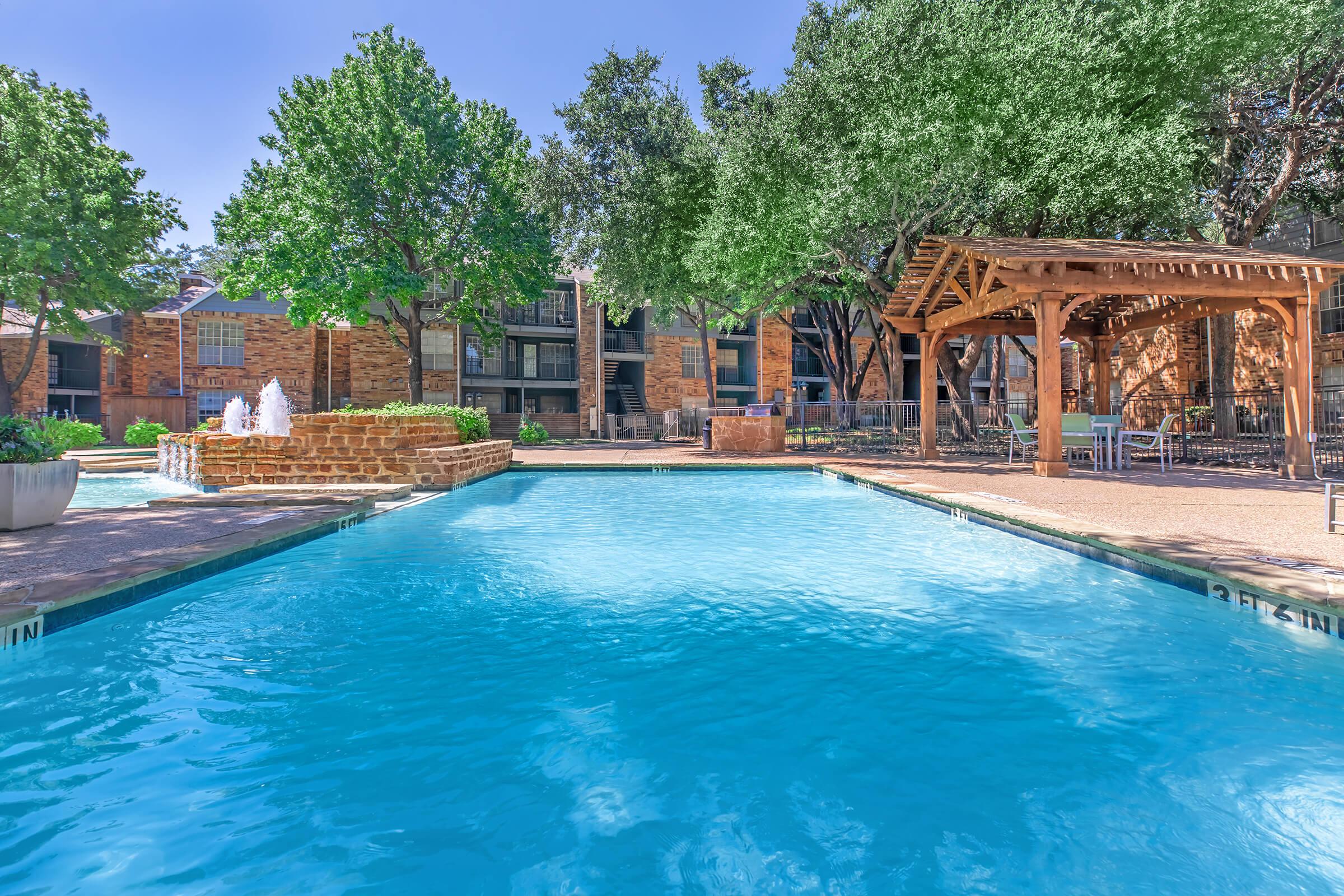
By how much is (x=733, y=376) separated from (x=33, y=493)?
2787cm

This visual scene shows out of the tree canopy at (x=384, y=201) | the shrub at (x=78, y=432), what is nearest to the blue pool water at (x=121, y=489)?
the shrub at (x=78, y=432)

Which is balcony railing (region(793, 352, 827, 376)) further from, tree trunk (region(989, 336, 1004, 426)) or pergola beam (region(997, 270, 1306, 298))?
pergola beam (region(997, 270, 1306, 298))

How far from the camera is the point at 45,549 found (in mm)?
4875

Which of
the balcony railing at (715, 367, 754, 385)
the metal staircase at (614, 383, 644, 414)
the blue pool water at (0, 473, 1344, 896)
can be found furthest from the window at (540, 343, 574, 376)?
the blue pool water at (0, 473, 1344, 896)

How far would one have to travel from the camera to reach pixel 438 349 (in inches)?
1069

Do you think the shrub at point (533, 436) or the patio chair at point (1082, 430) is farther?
the shrub at point (533, 436)

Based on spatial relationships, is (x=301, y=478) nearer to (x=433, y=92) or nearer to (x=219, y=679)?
(x=219, y=679)

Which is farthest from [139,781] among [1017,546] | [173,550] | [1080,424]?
[1080,424]

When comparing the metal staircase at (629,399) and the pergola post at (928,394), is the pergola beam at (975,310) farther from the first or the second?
the metal staircase at (629,399)

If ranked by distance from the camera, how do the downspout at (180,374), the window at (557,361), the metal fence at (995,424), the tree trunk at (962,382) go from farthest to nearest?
1. the window at (557,361)
2. the downspout at (180,374)
3. the tree trunk at (962,382)
4. the metal fence at (995,424)

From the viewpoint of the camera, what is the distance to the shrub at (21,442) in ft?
19.0

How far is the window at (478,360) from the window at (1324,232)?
27.9 m

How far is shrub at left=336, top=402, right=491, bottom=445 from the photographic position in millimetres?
10898

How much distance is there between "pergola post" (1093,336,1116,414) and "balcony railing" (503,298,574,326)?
818 inches
